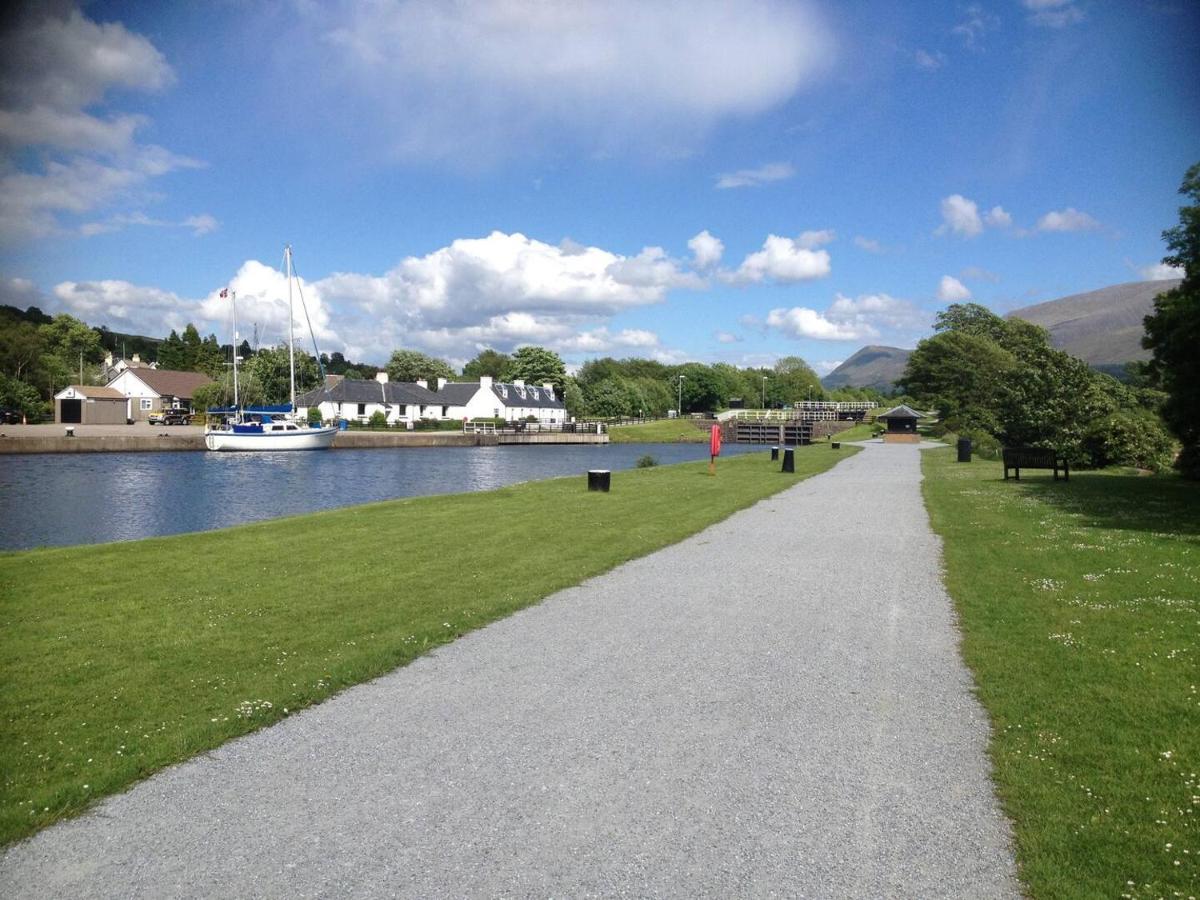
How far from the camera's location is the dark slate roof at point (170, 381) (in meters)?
96.9

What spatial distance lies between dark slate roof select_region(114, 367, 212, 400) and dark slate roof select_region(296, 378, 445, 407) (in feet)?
42.4

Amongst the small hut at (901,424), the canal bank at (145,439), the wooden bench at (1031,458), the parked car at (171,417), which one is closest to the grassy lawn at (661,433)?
the canal bank at (145,439)

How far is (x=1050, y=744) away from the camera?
5.57m

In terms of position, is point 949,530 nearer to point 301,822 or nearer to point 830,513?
point 830,513

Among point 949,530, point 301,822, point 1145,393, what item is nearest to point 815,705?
point 301,822

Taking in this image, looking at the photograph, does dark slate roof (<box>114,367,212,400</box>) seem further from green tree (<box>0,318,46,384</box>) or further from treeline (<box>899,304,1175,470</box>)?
green tree (<box>0,318,46,384</box>)

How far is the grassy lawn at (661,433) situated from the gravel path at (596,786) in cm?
9134

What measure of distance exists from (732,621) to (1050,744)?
3.93 meters

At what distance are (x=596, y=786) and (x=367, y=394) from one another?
99057mm

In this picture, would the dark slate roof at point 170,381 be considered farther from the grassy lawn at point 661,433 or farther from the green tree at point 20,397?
the green tree at point 20,397

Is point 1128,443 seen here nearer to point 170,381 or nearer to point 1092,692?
point 1092,692

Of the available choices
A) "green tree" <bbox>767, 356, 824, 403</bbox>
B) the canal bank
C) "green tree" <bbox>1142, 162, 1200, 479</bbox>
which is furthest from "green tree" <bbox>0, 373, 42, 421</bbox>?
"green tree" <bbox>767, 356, 824, 403</bbox>

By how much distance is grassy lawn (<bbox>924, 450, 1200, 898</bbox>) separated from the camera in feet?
13.8

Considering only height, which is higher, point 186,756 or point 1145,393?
point 1145,393
